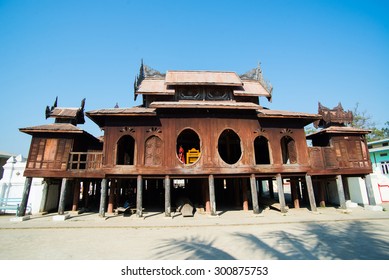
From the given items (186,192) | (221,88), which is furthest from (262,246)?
(186,192)

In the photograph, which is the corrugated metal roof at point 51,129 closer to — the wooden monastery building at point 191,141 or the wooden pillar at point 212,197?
the wooden monastery building at point 191,141

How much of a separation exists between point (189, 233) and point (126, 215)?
656 centimetres

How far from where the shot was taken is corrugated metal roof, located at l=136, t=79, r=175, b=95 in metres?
15.4

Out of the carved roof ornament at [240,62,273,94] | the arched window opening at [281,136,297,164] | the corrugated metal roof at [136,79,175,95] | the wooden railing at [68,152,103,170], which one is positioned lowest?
the wooden railing at [68,152,103,170]

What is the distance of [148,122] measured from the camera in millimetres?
13477

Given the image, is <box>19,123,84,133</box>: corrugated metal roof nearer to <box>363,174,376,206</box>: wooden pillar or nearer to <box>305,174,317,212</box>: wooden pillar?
<box>305,174,317,212</box>: wooden pillar

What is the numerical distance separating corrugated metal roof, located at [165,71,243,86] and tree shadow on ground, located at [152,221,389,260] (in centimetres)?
1088

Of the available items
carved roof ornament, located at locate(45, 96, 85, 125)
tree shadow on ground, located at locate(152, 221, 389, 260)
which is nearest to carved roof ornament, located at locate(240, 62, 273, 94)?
tree shadow on ground, located at locate(152, 221, 389, 260)

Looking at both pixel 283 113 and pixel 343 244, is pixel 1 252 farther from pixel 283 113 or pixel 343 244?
pixel 283 113

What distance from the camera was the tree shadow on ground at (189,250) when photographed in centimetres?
587

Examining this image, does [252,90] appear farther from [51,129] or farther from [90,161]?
[51,129]

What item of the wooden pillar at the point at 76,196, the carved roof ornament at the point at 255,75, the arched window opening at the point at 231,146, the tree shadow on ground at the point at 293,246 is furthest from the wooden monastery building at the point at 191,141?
the tree shadow on ground at the point at 293,246

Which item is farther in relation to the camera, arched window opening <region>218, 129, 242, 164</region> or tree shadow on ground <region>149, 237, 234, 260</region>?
arched window opening <region>218, 129, 242, 164</region>

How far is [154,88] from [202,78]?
13.3ft
